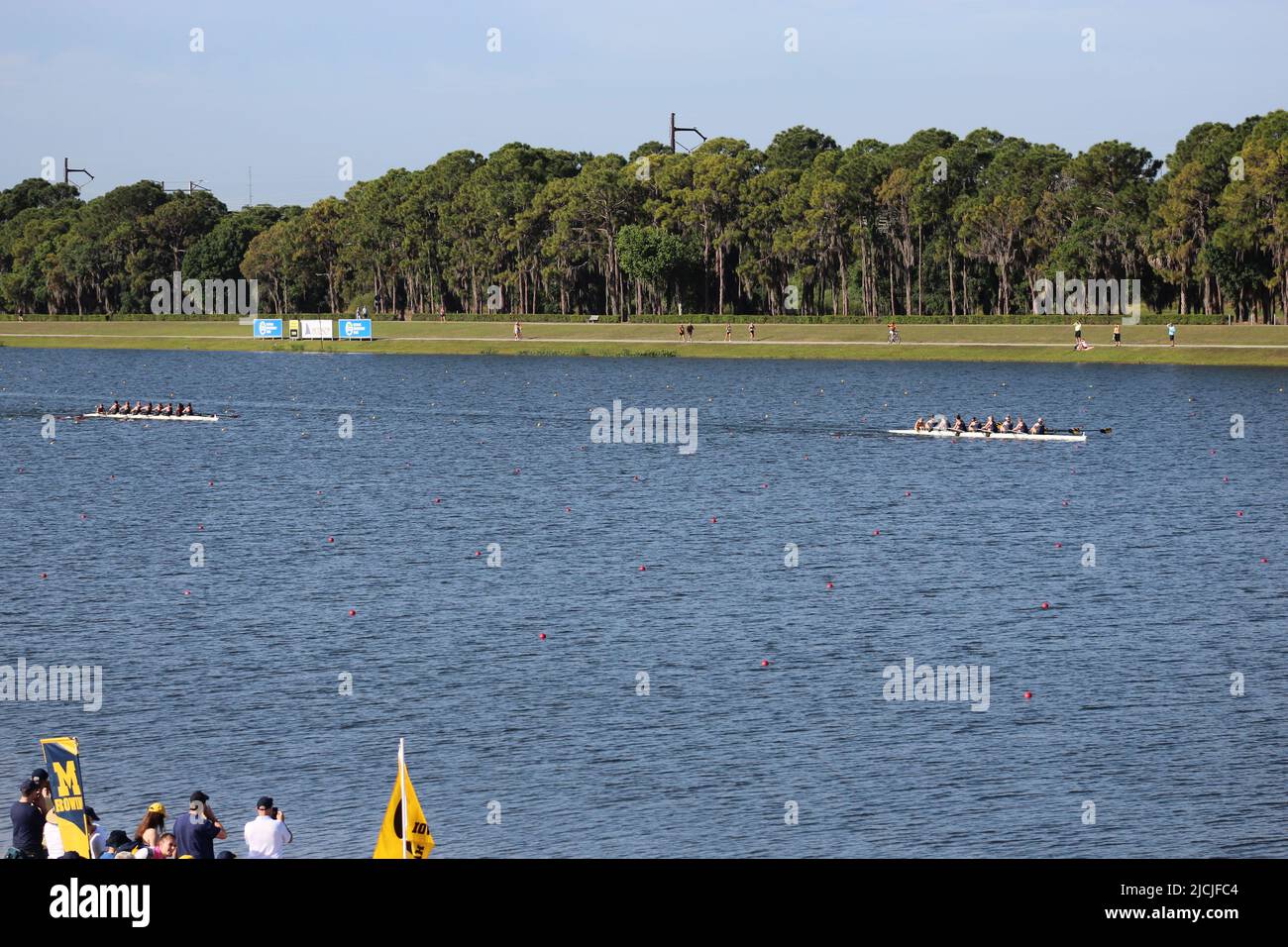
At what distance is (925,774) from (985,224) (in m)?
142

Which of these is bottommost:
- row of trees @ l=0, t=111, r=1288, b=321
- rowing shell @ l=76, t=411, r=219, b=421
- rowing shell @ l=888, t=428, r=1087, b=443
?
rowing shell @ l=888, t=428, r=1087, b=443

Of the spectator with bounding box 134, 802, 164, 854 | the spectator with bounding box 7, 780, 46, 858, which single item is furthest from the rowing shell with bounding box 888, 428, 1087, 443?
the spectator with bounding box 7, 780, 46, 858

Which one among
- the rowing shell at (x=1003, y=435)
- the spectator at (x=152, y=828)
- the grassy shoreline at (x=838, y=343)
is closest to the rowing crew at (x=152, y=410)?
the rowing shell at (x=1003, y=435)

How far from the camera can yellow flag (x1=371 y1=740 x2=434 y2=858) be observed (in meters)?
22.4

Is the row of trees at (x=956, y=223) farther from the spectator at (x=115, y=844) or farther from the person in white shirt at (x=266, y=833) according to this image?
the spectator at (x=115, y=844)

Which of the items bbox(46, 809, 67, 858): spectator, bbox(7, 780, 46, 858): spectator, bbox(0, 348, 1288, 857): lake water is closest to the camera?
bbox(46, 809, 67, 858): spectator

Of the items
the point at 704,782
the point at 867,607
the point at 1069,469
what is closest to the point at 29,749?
the point at 704,782

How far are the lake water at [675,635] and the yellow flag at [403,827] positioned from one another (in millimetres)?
5986

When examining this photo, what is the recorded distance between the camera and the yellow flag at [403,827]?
22359 millimetres

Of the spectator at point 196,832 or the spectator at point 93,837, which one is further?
the spectator at point 196,832

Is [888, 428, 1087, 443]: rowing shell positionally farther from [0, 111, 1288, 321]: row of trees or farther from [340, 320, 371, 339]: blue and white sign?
[340, 320, 371, 339]: blue and white sign

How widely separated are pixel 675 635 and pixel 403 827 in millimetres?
23198

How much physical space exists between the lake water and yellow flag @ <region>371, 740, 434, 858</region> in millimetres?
5986
